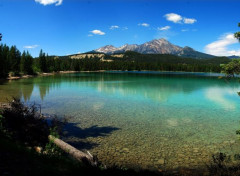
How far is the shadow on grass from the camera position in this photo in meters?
15.3

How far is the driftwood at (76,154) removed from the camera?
34.5 feet

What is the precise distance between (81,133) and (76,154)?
20.3ft

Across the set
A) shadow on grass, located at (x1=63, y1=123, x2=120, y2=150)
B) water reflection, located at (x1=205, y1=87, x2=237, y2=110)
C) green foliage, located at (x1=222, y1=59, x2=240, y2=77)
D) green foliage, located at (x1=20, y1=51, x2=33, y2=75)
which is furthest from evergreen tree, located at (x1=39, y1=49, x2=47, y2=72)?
green foliage, located at (x1=222, y1=59, x2=240, y2=77)

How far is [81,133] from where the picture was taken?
1791 centimetres

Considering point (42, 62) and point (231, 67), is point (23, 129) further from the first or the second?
point (42, 62)

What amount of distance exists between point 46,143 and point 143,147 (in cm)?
755

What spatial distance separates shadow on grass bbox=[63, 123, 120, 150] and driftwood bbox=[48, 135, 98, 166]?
2047 millimetres

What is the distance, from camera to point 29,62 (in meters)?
122

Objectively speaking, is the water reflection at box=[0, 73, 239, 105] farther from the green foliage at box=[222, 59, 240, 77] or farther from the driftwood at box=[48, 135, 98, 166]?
the green foliage at box=[222, 59, 240, 77]

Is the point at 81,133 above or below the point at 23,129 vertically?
below

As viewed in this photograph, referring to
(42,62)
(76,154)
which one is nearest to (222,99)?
(76,154)

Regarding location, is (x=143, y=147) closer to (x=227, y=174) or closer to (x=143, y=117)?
(x=227, y=174)

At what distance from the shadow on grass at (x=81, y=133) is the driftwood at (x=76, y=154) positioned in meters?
2.05

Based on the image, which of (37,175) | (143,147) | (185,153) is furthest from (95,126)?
(37,175)
